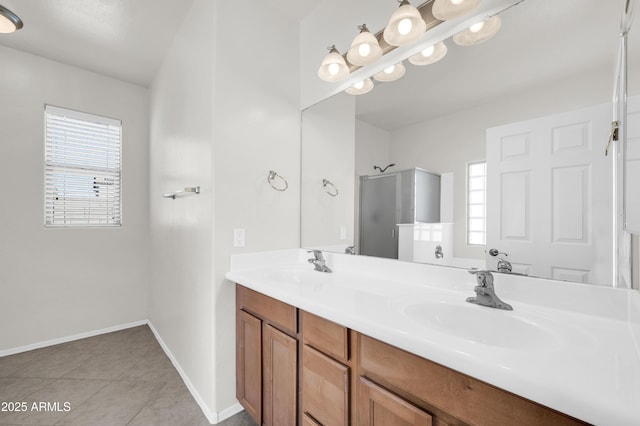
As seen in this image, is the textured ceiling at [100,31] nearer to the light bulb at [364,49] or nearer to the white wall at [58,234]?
the white wall at [58,234]

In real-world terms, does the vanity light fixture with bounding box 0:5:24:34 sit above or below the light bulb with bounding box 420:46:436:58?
above

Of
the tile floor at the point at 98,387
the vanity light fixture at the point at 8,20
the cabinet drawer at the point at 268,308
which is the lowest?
the tile floor at the point at 98,387

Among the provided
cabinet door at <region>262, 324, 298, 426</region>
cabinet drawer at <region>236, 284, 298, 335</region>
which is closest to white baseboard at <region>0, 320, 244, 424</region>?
cabinet door at <region>262, 324, 298, 426</region>

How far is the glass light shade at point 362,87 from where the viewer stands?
5.38 ft

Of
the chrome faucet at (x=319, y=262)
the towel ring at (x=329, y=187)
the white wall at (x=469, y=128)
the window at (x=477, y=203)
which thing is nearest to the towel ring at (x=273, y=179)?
the towel ring at (x=329, y=187)

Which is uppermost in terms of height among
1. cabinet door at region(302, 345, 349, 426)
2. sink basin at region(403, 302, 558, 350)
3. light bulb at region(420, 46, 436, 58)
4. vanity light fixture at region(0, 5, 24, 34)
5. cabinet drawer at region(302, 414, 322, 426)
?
vanity light fixture at region(0, 5, 24, 34)

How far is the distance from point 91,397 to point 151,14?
2783 mm

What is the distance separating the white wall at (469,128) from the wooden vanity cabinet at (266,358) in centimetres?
89

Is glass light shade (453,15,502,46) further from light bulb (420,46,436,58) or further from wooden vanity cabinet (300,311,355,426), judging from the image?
wooden vanity cabinet (300,311,355,426)

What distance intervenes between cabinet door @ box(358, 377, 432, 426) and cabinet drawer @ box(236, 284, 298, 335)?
0.42m

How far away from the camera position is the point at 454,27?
124cm

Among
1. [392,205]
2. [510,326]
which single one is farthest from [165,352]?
[510,326]

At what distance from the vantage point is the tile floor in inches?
66.0

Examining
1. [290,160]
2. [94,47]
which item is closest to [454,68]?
[290,160]
